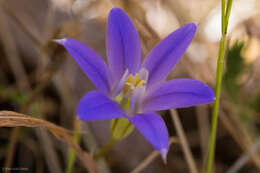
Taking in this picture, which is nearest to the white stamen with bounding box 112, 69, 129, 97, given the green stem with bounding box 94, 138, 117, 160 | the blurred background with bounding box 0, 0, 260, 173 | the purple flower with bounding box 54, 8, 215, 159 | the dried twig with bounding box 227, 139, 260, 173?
the purple flower with bounding box 54, 8, 215, 159

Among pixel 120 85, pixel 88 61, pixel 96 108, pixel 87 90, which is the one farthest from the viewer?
pixel 87 90

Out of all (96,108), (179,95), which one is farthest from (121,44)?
(96,108)

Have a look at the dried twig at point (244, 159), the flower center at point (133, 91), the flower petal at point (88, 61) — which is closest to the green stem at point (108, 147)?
the flower center at point (133, 91)

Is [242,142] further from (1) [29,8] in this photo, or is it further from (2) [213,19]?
(1) [29,8]

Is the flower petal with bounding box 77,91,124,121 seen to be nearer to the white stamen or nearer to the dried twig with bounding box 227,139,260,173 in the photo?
the white stamen

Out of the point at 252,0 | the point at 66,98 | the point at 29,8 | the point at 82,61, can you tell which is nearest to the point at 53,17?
the point at 29,8

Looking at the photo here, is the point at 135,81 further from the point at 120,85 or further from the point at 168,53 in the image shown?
the point at 168,53
